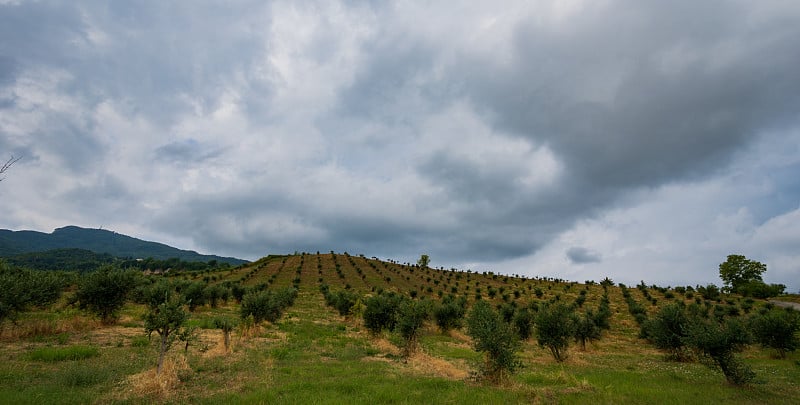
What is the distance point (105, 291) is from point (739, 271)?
150762 mm

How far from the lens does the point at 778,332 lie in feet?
106

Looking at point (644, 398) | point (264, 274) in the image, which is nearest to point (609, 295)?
point (644, 398)

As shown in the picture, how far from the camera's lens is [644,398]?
50.5 ft

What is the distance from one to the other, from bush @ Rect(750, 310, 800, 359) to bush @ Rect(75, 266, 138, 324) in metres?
56.1

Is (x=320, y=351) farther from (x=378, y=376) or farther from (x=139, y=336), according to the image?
(x=139, y=336)

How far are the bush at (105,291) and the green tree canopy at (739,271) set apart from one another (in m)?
140

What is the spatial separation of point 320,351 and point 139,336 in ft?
44.1

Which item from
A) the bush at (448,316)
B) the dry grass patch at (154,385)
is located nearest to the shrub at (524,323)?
the bush at (448,316)

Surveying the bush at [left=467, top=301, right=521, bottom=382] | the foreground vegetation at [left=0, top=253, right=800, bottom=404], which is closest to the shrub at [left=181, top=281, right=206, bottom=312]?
the foreground vegetation at [left=0, top=253, right=800, bottom=404]

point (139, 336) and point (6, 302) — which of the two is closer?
point (6, 302)

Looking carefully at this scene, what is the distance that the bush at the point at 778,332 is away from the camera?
32062 millimetres

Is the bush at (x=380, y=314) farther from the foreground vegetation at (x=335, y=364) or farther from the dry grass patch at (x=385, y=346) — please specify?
the dry grass patch at (x=385, y=346)

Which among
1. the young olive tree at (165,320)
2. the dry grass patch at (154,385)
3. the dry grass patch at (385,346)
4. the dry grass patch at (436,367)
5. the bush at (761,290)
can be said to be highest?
the bush at (761,290)

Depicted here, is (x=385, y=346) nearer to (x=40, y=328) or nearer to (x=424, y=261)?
(x=40, y=328)
